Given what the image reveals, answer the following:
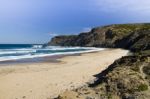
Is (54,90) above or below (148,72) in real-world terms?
below

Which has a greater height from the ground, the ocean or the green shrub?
the green shrub

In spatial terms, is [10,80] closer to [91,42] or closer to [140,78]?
[140,78]

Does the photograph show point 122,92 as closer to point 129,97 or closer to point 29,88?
point 129,97

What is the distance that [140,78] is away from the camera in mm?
11945

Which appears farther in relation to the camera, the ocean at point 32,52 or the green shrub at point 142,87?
the ocean at point 32,52

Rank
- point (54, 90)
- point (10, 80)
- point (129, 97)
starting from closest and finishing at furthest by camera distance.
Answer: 1. point (129, 97)
2. point (54, 90)
3. point (10, 80)

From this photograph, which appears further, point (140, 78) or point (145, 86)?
point (140, 78)

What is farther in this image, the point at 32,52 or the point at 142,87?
the point at 32,52

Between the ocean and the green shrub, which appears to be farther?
the ocean

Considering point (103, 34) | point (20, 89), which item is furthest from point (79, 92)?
point (103, 34)

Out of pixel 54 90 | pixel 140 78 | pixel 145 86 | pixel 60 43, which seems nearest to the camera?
pixel 145 86

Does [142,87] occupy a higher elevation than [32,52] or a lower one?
higher

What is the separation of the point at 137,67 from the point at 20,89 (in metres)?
5.93

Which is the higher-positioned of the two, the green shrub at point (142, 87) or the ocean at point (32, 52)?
the green shrub at point (142, 87)
